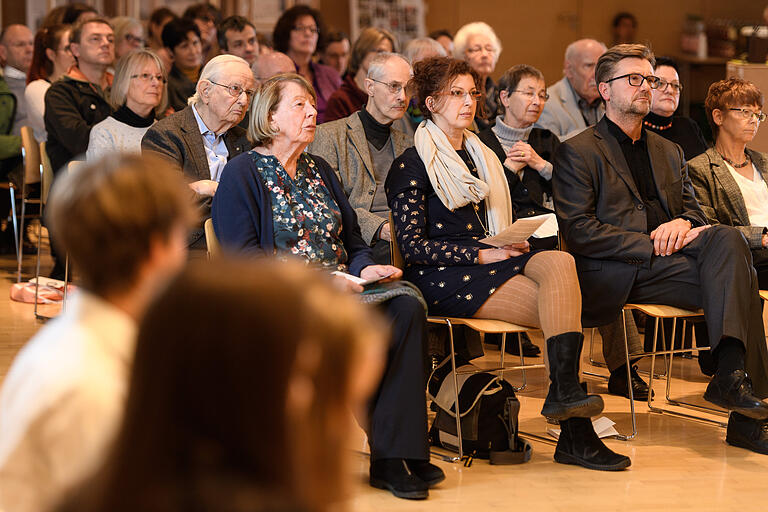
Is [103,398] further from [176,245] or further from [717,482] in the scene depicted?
[717,482]

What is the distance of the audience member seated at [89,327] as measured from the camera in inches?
46.1

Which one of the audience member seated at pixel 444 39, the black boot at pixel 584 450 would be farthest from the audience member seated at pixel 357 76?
the black boot at pixel 584 450

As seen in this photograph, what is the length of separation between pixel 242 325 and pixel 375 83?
3.59m

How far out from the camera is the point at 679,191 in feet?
12.6

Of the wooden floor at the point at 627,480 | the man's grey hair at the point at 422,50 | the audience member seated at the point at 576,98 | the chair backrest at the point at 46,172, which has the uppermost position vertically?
the man's grey hair at the point at 422,50

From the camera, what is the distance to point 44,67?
597 cm

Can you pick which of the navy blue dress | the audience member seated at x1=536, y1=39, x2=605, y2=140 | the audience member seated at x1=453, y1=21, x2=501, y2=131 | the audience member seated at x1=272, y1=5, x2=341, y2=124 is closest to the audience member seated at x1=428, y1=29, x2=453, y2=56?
the audience member seated at x1=453, y1=21, x2=501, y2=131

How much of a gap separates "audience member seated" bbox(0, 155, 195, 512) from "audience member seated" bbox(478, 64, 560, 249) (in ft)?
9.99

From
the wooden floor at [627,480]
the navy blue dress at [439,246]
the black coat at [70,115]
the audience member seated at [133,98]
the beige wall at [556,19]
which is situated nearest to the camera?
the wooden floor at [627,480]

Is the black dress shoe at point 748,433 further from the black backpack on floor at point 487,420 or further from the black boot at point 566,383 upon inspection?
the black backpack on floor at point 487,420

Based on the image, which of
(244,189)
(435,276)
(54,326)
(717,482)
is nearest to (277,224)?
(244,189)

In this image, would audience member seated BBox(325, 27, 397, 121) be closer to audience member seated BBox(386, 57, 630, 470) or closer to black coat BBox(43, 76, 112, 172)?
black coat BBox(43, 76, 112, 172)

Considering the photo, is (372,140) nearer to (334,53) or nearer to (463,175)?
(463,175)

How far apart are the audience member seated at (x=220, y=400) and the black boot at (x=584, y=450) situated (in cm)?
252
